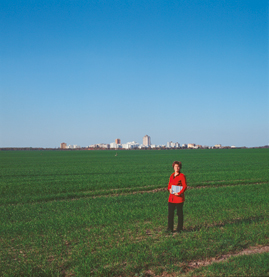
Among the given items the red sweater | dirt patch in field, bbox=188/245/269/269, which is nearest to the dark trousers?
the red sweater

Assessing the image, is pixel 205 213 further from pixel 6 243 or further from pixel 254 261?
pixel 6 243

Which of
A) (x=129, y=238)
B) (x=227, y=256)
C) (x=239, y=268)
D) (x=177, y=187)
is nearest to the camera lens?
(x=239, y=268)

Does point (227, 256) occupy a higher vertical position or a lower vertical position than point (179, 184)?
lower

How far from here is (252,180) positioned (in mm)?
25031

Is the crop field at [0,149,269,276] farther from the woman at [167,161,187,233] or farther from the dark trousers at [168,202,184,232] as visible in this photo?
the woman at [167,161,187,233]

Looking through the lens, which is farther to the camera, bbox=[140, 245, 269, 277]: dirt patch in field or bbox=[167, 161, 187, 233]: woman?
bbox=[167, 161, 187, 233]: woman

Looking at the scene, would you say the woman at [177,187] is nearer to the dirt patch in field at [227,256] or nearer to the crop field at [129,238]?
the crop field at [129,238]

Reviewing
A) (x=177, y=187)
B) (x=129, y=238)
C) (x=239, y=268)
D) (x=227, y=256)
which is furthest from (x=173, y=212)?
(x=239, y=268)

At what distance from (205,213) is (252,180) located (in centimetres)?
1517

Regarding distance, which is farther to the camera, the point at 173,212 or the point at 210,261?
the point at 173,212

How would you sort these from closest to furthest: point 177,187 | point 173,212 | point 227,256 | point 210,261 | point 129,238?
point 210,261, point 227,256, point 177,187, point 129,238, point 173,212

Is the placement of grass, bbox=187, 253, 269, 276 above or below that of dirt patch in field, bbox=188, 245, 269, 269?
above

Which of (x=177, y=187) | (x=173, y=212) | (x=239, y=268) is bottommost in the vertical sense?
(x=239, y=268)

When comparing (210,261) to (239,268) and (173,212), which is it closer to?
(239,268)
